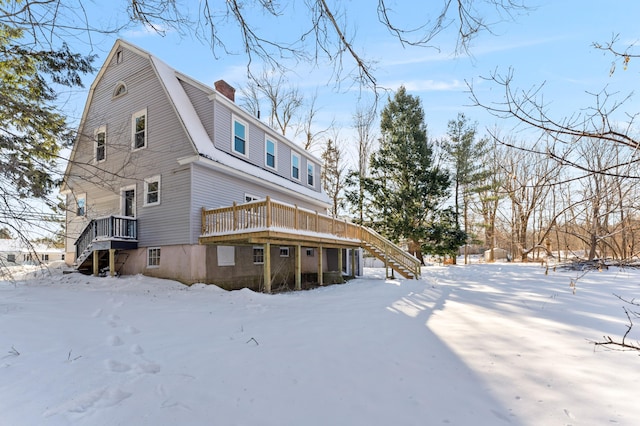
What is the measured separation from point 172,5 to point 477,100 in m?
3.21

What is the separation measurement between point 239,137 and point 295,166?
180 inches

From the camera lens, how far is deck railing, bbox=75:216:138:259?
11.4 m

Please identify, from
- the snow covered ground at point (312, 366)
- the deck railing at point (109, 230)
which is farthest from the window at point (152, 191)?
the snow covered ground at point (312, 366)

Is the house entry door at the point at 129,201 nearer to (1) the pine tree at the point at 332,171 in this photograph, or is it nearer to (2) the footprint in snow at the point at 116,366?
(2) the footprint in snow at the point at 116,366

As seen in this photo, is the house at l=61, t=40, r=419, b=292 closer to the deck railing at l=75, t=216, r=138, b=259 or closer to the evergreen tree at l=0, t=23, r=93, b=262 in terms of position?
the deck railing at l=75, t=216, r=138, b=259

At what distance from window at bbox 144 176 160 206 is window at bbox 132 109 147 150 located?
5.37 ft

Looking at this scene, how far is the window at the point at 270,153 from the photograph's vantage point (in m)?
14.9

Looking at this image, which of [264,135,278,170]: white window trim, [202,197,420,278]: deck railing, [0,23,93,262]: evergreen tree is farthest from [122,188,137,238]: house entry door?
[0,23,93,262]: evergreen tree

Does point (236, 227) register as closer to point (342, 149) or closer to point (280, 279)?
point (280, 279)

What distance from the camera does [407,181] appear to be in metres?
22.1

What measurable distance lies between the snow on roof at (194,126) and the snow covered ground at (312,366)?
6.08 meters

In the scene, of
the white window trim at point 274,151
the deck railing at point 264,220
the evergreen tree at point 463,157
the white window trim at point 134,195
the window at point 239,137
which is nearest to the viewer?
the deck railing at point 264,220

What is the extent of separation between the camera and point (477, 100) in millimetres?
2143

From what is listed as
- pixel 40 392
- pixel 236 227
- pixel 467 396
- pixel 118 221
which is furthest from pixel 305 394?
pixel 118 221
